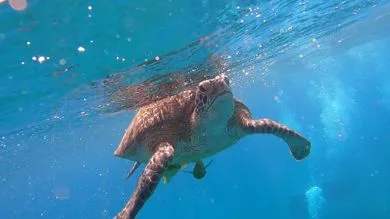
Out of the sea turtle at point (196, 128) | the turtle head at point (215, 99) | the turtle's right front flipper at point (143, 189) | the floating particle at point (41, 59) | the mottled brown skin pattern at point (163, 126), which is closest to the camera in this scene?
the turtle's right front flipper at point (143, 189)

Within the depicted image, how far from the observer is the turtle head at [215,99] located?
6.57 m

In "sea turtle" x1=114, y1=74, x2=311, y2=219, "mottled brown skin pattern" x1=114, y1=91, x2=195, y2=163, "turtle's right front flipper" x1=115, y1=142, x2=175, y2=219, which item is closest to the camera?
"turtle's right front flipper" x1=115, y1=142, x2=175, y2=219

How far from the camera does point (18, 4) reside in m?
7.04

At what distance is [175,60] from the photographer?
1259 centimetres

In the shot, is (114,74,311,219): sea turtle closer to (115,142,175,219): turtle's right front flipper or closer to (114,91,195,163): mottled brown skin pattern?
(114,91,195,163): mottled brown skin pattern

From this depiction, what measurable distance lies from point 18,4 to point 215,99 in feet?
14.7

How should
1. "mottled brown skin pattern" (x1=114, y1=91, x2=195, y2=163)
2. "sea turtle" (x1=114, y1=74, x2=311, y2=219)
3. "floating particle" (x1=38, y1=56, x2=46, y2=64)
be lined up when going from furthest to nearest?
1. "floating particle" (x1=38, y1=56, x2=46, y2=64)
2. "mottled brown skin pattern" (x1=114, y1=91, x2=195, y2=163)
3. "sea turtle" (x1=114, y1=74, x2=311, y2=219)

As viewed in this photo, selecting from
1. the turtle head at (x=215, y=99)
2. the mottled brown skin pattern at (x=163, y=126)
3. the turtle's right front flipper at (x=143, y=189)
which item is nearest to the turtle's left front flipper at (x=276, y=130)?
the turtle head at (x=215, y=99)

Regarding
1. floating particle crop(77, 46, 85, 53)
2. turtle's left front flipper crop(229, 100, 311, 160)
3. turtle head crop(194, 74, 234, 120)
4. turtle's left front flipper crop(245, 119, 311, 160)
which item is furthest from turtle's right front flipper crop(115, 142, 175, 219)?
floating particle crop(77, 46, 85, 53)

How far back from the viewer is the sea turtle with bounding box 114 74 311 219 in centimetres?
686

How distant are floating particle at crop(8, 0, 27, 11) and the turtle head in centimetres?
395

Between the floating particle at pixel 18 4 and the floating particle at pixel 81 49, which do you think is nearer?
the floating particle at pixel 18 4

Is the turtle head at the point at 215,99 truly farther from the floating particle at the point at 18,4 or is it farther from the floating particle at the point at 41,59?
the floating particle at the point at 41,59

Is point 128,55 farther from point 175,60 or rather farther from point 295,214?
point 295,214
